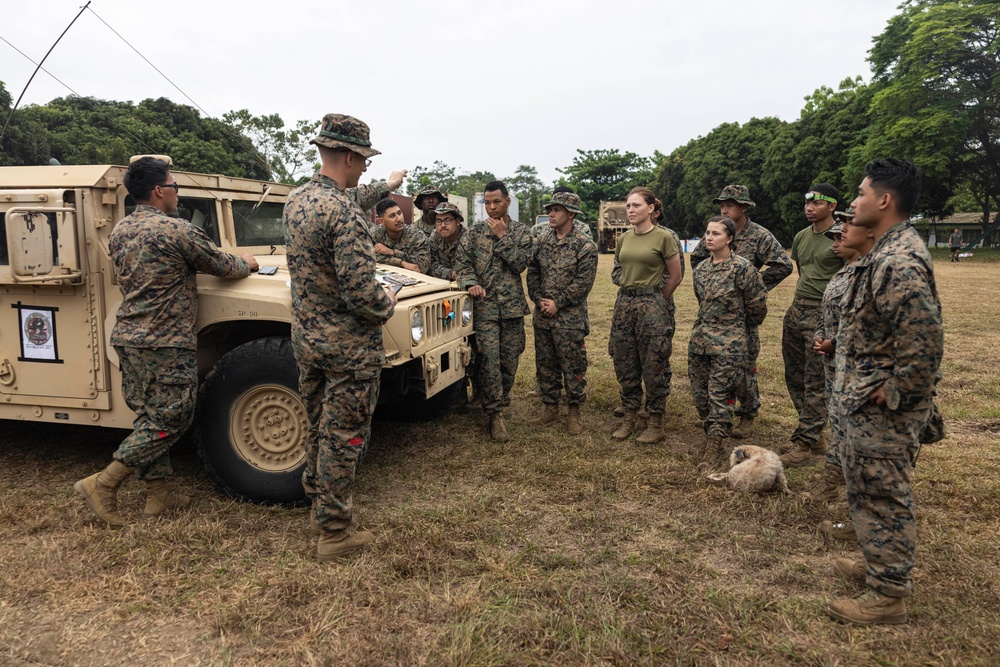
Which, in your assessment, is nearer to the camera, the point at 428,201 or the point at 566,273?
the point at 566,273

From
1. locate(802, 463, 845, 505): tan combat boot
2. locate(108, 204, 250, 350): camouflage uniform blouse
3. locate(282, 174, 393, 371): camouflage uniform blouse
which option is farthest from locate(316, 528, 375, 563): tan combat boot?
locate(802, 463, 845, 505): tan combat boot

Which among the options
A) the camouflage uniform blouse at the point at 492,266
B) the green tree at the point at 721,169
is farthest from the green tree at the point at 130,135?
the green tree at the point at 721,169

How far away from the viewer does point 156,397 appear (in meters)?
3.31

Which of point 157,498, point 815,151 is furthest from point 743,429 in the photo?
point 815,151

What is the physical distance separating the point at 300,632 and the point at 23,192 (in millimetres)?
2610

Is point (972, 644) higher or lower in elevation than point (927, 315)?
lower

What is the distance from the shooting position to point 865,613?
2.54 meters

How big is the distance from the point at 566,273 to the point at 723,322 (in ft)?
3.70

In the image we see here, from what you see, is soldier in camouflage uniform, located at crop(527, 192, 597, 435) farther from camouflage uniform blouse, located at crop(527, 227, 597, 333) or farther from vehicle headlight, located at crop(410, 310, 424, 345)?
vehicle headlight, located at crop(410, 310, 424, 345)

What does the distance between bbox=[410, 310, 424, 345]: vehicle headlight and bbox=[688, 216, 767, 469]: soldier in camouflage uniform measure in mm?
1790

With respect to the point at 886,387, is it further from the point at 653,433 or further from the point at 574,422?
the point at 574,422

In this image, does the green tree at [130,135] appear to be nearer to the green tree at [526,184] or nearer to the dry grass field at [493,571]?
the dry grass field at [493,571]

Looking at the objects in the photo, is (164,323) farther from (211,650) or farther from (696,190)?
(696,190)

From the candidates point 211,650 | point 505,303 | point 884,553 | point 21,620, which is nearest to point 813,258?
point 505,303
